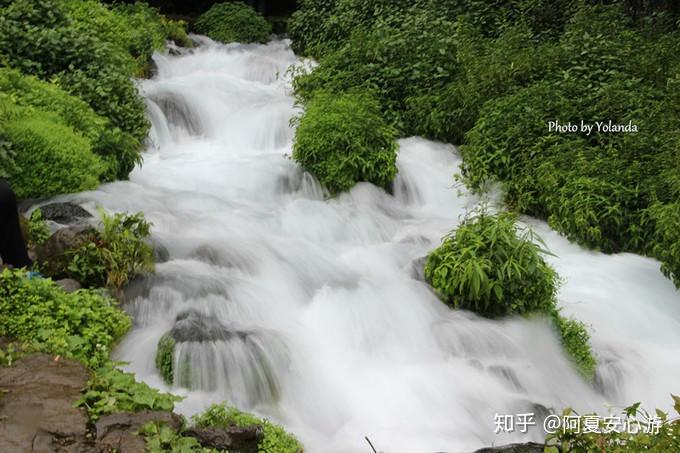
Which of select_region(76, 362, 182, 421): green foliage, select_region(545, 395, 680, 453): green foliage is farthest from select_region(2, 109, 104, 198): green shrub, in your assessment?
select_region(545, 395, 680, 453): green foliage

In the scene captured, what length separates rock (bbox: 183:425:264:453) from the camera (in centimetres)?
414

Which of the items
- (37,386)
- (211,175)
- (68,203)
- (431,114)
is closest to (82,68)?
(211,175)

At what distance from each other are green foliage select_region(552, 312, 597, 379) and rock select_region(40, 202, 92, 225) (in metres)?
5.16

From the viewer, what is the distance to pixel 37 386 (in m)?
4.18

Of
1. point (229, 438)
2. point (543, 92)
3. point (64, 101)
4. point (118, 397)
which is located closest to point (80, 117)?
point (64, 101)

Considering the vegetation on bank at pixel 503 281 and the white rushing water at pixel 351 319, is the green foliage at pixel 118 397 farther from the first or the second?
the vegetation on bank at pixel 503 281

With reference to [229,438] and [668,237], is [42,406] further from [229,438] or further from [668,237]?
[668,237]

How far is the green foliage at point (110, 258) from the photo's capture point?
5.96 meters

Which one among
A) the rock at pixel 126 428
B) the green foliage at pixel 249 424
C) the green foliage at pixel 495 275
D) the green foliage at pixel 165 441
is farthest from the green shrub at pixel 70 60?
the green foliage at pixel 165 441

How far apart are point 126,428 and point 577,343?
4.57 m

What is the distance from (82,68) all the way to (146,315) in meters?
5.83

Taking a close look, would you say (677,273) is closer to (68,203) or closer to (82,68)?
(68,203)

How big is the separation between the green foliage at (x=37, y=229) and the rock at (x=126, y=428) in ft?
10.1

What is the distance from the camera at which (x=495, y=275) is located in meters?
6.75
